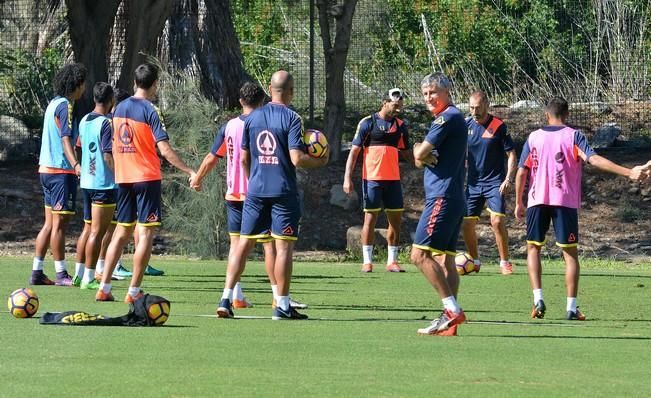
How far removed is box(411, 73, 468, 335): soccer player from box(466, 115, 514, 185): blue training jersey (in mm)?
6770

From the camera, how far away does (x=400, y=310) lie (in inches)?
523

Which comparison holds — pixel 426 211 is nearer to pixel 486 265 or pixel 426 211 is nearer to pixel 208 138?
pixel 486 265

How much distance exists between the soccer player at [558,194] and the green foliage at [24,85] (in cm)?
1724

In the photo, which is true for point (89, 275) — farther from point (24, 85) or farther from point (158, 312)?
point (24, 85)

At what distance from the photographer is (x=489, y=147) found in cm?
1791

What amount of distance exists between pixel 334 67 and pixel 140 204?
1395 cm

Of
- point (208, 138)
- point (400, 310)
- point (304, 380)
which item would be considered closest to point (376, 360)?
point (304, 380)

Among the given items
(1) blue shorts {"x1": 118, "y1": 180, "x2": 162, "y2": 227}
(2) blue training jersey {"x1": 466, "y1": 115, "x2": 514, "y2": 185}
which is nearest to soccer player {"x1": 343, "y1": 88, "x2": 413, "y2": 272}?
(2) blue training jersey {"x1": 466, "y1": 115, "x2": 514, "y2": 185}

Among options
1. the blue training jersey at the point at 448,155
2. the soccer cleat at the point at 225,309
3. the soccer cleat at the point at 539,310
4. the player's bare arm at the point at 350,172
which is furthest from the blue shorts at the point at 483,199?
the blue training jersey at the point at 448,155

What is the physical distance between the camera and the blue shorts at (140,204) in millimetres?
12789

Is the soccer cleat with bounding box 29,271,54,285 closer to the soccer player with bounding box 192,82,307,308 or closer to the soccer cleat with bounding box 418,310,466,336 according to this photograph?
the soccer player with bounding box 192,82,307,308

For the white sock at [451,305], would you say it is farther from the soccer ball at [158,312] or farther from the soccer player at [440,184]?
the soccer ball at [158,312]

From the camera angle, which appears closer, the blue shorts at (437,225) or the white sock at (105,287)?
the blue shorts at (437,225)

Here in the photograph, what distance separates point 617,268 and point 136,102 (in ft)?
31.3
